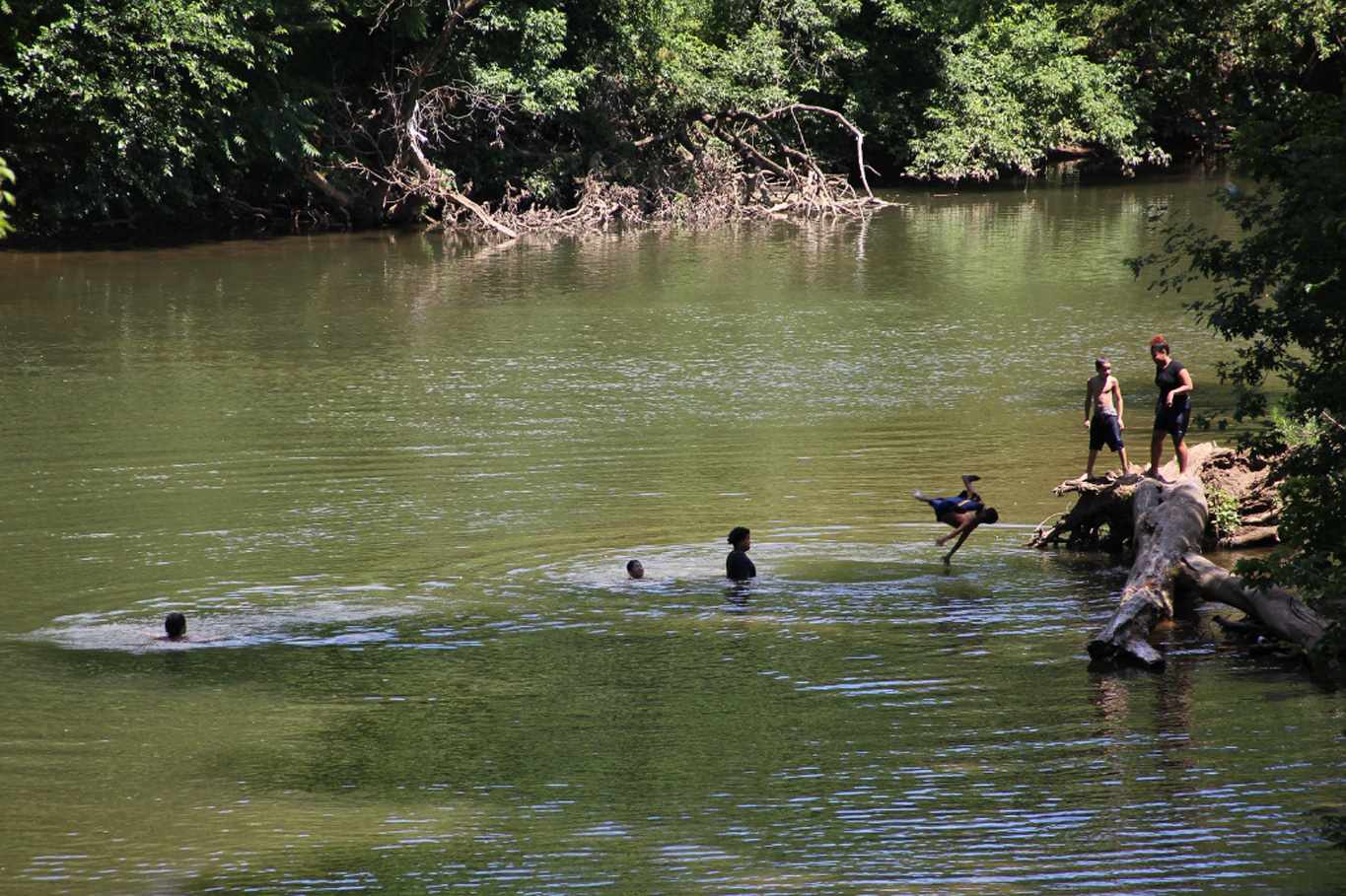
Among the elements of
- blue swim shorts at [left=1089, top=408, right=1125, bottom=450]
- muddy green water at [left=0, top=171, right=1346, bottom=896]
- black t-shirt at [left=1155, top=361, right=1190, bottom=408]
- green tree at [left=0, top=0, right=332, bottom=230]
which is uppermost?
green tree at [left=0, top=0, right=332, bottom=230]

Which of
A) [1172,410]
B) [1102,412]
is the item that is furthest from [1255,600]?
[1102,412]

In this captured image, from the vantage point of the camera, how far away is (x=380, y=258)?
110 feet

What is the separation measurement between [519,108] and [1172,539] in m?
31.4

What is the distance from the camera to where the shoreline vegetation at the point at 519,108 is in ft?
104

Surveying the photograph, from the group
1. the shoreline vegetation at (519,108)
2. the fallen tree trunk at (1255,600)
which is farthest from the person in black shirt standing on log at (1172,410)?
the shoreline vegetation at (519,108)

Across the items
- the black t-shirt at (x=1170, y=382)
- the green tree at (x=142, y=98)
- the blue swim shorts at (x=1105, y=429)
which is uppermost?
the green tree at (x=142, y=98)

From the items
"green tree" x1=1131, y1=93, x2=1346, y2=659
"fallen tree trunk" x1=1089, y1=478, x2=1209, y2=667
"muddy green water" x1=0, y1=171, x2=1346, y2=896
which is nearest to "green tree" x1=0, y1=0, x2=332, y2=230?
"muddy green water" x1=0, y1=171, x2=1346, y2=896

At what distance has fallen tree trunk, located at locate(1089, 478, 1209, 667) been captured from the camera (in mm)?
9648

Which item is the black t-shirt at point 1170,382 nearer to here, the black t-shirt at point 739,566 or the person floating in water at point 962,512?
the person floating in water at point 962,512

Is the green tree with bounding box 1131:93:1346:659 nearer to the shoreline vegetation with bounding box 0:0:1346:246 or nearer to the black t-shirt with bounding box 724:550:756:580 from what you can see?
the black t-shirt with bounding box 724:550:756:580

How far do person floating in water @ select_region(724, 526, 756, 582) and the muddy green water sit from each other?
0.54 feet

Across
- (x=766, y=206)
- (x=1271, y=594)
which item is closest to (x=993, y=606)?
(x=1271, y=594)

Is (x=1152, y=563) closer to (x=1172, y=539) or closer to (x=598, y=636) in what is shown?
(x=1172, y=539)

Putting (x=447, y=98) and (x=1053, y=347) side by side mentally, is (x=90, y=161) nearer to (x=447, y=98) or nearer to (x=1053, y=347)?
(x=447, y=98)
